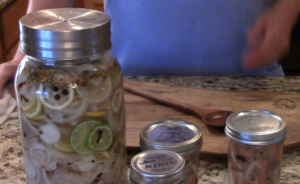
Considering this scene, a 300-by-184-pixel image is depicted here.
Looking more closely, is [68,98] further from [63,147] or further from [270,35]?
[270,35]

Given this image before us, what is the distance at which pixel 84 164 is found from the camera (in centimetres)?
50

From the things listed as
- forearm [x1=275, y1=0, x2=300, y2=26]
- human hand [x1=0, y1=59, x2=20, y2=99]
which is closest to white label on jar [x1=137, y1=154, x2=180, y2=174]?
human hand [x1=0, y1=59, x2=20, y2=99]

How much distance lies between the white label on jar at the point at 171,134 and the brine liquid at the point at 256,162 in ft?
0.22

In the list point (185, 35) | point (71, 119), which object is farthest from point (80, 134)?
point (185, 35)

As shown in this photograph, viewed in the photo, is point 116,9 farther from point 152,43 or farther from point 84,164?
point 84,164

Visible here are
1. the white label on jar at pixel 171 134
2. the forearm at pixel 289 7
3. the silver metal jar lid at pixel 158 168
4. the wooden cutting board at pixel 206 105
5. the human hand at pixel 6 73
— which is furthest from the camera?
the forearm at pixel 289 7

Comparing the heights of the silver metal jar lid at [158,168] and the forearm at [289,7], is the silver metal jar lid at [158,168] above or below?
below

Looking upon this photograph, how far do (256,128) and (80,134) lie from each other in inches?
9.7

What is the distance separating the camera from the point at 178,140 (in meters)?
0.54

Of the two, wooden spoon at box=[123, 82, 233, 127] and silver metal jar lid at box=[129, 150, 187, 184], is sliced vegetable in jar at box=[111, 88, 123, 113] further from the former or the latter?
wooden spoon at box=[123, 82, 233, 127]

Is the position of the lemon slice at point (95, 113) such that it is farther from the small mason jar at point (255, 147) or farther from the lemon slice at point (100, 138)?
the small mason jar at point (255, 147)

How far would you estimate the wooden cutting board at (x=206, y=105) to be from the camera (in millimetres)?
772

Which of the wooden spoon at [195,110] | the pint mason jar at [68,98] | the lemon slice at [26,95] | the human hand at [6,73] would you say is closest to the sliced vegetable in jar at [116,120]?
the pint mason jar at [68,98]

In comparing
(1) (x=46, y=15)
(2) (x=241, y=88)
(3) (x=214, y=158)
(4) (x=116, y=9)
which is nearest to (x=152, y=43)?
(4) (x=116, y=9)
